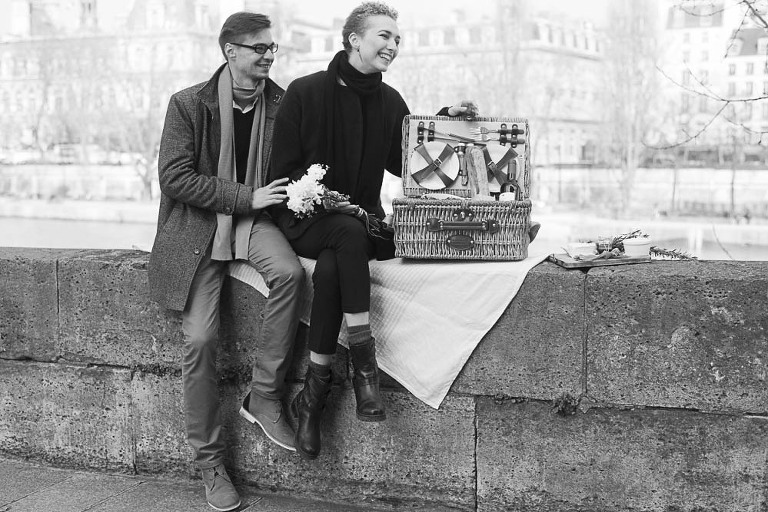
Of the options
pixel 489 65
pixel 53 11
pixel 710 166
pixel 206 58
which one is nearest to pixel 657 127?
pixel 710 166

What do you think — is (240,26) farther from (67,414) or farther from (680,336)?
(680,336)

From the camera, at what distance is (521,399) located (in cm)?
358

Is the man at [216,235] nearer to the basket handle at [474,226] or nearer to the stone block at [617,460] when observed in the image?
the basket handle at [474,226]

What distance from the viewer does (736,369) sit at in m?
3.36

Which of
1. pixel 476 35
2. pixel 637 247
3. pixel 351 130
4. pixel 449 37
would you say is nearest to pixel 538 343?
pixel 637 247

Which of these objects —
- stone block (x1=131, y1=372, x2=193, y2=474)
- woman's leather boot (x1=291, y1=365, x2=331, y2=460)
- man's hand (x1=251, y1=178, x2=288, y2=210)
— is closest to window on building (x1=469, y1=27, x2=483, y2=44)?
stone block (x1=131, y1=372, x2=193, y2=474)

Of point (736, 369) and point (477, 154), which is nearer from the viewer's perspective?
point (736, 369)

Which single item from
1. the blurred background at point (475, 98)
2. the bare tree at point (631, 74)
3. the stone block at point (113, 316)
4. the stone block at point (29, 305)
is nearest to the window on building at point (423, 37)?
the blurred background at point (475, 98)

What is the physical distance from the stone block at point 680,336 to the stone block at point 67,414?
186 centimetres

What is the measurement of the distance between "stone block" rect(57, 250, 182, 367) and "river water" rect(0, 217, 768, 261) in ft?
126

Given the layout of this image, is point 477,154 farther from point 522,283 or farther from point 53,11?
point 53,11

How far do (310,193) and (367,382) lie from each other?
2.19 feet

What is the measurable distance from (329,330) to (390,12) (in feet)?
3.92

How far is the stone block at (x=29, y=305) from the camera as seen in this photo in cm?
421
